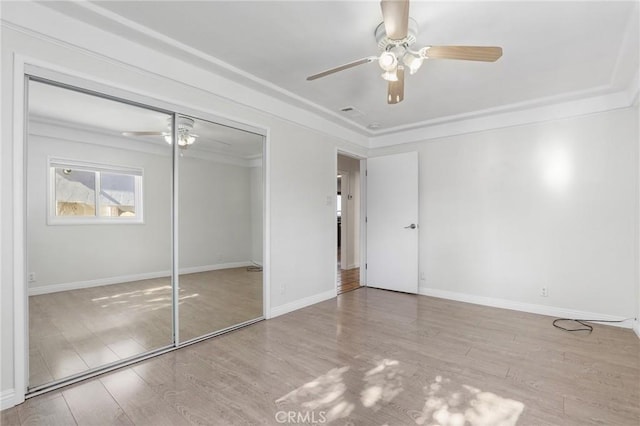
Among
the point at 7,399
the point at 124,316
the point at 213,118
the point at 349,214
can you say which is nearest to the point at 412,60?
the point at 213,118

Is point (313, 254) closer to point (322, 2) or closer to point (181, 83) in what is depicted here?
point (181, 83)

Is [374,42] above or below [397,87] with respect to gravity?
above

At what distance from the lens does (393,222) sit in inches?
192

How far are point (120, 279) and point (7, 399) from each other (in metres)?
1.26

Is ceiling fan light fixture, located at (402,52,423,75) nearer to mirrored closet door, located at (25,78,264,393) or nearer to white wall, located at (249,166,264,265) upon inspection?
mirrored closet door, located at (25,78,264,393)

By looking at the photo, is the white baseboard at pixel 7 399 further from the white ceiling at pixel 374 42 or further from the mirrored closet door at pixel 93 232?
the white ceiling at pixel 374 42

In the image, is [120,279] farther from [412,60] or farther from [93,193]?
[412,60]

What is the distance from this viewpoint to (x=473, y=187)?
13.9 ft

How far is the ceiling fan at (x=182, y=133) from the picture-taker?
109 inches

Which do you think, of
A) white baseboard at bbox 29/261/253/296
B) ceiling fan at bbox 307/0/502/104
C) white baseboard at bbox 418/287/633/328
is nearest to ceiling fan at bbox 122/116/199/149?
white baseboard at bbox 29/261/253/296

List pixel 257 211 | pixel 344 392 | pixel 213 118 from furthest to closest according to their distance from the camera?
1. pixel 257 211
2. pixel 213 118
3. pixel 344 392

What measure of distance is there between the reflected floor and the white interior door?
224 centimetres

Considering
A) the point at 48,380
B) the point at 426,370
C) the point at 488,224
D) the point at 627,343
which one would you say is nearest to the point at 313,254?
the point at 426,370

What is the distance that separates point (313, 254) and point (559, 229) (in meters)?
3.00
